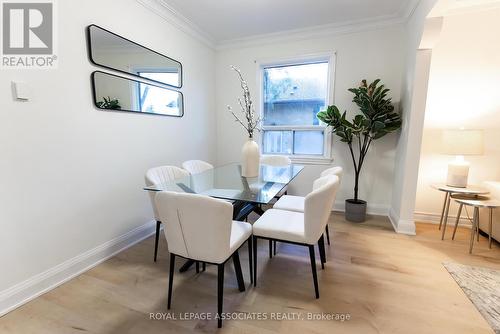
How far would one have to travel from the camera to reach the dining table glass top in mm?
1700

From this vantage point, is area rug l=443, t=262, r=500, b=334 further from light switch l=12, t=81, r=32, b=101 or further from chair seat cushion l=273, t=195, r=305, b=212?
light switch l=12, t=81, r=32, b=101

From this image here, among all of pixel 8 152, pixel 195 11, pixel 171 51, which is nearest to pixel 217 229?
pixel 8 152

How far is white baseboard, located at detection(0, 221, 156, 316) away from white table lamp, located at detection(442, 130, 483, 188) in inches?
137

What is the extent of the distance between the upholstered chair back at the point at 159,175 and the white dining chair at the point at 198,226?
571 millimetres

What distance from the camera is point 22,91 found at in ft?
5.10

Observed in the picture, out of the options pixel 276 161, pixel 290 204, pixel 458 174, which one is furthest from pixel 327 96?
pixel 290 204

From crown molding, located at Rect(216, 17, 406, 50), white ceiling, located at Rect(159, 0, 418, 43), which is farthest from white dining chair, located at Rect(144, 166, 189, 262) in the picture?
crown molding, located at Rect(216, 17, 406, 50)

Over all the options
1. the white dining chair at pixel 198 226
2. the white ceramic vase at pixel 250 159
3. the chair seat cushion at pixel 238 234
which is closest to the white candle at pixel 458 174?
the white ceramic vase at pixel 250 159

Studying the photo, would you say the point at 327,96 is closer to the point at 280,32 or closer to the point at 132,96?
the point at 280,32

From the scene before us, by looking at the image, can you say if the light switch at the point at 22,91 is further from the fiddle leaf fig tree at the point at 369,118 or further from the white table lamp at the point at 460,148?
the white table lamp at the point at 460,148

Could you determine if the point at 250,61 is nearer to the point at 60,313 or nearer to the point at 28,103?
the point at 28,103

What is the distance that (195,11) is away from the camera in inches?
110

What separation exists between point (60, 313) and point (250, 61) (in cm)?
363

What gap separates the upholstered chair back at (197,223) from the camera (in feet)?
4.18
